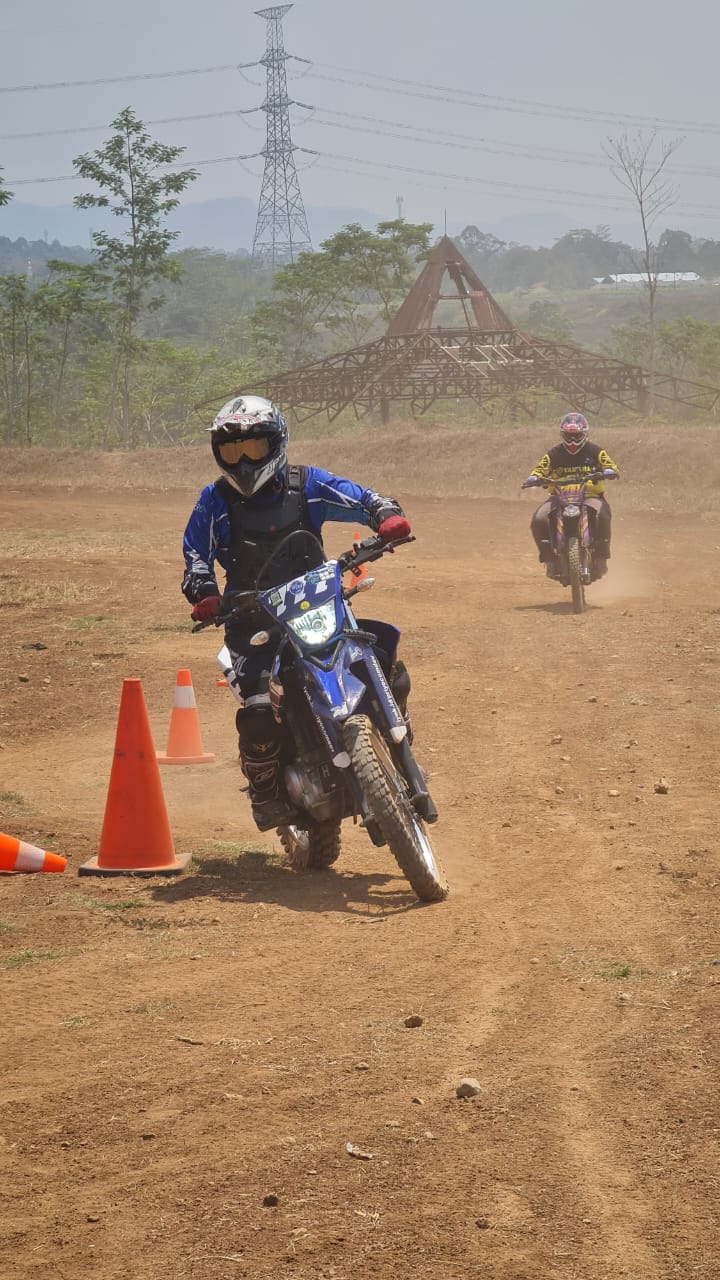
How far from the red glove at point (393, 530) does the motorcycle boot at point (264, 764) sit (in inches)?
39.9

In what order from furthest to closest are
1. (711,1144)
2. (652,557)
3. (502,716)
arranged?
(652,557) → (502,716) → (711,1144)

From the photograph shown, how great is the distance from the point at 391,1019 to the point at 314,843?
8.42 ft

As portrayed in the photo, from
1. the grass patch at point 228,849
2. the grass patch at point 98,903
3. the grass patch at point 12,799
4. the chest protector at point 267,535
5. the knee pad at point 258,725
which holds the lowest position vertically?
the grass patch at point 228,849

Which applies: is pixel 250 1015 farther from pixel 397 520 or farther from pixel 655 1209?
pixel 397 520

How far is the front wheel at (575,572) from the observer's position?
1681cm

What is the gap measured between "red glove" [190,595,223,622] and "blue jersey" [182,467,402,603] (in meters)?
0.26

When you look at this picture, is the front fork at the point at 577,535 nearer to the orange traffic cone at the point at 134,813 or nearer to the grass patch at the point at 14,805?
the grass patch at the point at 14,805

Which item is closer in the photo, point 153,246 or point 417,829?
point 417,829

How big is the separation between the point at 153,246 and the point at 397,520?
48829mm

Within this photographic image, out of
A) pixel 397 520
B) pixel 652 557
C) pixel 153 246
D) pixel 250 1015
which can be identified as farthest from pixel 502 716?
pixel 153 246

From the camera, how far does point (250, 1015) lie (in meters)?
4.86

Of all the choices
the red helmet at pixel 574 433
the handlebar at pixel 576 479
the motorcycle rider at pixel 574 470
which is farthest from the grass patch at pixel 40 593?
the red helmet at pixel 574 433

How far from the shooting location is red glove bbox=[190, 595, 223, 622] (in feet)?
22.4

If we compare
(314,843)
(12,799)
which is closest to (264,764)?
(314,843)
